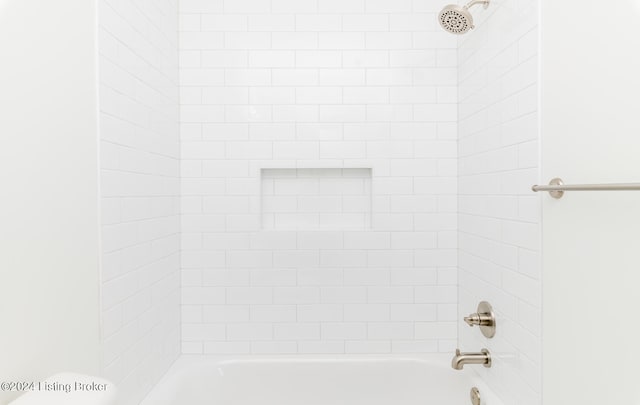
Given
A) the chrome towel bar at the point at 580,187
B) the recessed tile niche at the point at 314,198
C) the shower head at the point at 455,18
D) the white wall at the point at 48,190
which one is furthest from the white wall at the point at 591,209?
the white wall at the point at 48,190

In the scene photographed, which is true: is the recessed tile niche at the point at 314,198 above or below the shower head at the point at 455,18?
below

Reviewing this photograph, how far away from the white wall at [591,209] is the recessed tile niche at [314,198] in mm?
1104

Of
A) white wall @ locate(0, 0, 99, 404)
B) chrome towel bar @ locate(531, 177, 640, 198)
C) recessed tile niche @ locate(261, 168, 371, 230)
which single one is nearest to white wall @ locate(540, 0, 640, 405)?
chrome towel bar @ locate(531, 177, 640, 198)

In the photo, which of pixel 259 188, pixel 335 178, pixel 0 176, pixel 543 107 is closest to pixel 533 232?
pixel 543 107

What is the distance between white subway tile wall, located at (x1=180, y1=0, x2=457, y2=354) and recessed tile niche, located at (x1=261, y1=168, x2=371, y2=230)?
0.09m

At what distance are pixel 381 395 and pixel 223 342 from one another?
33.5 inches

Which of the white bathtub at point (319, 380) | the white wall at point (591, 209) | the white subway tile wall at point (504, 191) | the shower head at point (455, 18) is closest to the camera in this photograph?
the white wall at point (591, 209)

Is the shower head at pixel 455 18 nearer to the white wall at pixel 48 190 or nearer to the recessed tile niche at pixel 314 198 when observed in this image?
the recessed tile niche at pixel 314 198

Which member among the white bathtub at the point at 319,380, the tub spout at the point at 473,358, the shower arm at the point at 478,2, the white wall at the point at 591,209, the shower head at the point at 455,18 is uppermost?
the shower arm at the point at 478,2

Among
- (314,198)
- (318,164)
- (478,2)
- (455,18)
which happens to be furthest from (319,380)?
(478,2)

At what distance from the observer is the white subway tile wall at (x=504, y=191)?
1.49 meters

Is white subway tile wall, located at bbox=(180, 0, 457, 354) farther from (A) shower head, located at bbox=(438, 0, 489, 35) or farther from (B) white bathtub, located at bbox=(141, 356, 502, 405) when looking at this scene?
(A) shower head, located at bbox=(438, 0, 489, 35)

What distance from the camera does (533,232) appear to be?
148 centimetres

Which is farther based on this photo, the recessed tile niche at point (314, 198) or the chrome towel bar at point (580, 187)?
the recessed tile niche at point (314, 198)
